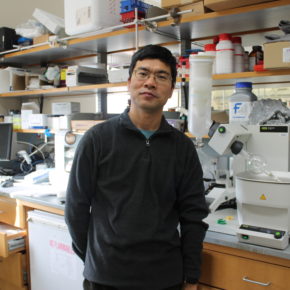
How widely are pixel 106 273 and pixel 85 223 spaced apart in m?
0.21

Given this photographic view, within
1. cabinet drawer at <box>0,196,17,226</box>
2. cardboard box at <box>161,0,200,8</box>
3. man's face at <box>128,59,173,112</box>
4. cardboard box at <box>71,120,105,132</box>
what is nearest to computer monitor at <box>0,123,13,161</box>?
cabinet drawer at <box>0,196,17,226</box>

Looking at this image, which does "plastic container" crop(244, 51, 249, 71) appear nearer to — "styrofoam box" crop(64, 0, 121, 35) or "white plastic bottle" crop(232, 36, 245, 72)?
"white plastic bottle" crop(232, 36, 245, 72)

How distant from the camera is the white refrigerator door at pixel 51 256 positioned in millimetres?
2029

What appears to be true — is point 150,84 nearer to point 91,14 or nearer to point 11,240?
point 91,14

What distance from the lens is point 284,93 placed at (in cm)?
226

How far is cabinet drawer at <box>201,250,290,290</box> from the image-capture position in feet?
4.25

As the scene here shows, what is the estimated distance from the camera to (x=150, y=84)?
122 cm

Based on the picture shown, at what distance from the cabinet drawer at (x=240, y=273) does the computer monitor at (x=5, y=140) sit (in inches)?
76.5

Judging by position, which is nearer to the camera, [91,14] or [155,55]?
[155,55]

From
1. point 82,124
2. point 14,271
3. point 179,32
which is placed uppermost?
point 179,32

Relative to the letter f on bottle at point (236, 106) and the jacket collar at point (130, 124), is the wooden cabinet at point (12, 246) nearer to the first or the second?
the jacket collar at point (130, 124)

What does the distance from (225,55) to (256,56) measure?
0.17 meters

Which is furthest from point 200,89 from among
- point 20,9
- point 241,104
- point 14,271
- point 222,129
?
Result: point 20,9

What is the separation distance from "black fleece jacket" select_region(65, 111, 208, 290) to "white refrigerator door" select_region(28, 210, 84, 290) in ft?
2.46
